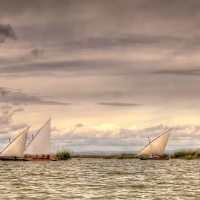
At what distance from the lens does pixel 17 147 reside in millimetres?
80250

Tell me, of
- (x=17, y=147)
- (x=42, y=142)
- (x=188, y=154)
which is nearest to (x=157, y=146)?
(x=188, y=154)

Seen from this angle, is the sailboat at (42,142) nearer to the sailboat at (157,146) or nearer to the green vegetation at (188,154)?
the sailboat at (157,146)

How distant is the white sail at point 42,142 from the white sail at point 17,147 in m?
1.58

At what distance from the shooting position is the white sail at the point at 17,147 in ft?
262

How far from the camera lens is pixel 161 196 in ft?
80.1

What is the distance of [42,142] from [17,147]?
5.60 meters

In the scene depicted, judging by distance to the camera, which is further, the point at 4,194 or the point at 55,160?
the point at 55,160

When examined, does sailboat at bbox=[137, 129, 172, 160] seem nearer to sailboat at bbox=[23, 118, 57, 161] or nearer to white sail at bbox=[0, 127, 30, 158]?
sailboat at bbox=[23, 118, 57, 161]

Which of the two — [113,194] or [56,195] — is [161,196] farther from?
[56,195]

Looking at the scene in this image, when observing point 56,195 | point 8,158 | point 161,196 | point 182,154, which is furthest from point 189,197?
point 182,154

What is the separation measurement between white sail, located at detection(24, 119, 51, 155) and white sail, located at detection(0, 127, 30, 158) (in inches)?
62.2

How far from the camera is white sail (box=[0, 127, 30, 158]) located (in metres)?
79.9

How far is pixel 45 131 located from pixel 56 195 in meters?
54.1

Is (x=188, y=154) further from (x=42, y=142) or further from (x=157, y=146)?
(x=42, y=142)
